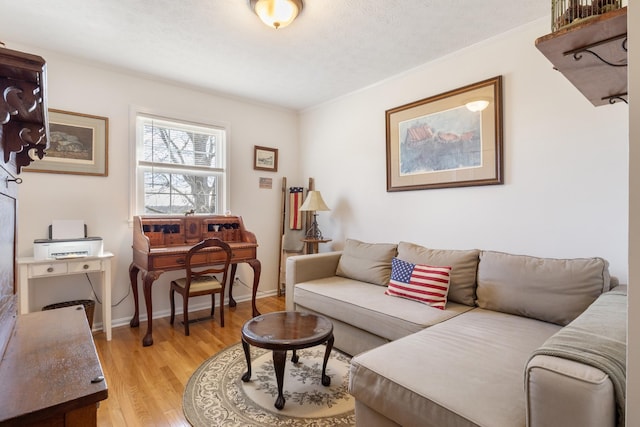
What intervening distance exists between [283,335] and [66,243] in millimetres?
2073

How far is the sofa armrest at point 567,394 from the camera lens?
0.87 metres

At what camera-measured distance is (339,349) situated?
8.09 feet

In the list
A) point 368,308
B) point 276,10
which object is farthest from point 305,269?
point 276,10

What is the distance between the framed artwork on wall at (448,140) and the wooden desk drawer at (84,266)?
2.72 m

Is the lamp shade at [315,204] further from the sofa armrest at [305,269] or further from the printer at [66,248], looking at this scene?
the printer at [66,248]

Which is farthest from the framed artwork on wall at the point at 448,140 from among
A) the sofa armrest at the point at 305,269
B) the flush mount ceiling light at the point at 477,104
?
the sofa armrest at the point at 305,269

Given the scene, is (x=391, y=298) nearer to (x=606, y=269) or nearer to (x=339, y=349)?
(x=339, y=349)

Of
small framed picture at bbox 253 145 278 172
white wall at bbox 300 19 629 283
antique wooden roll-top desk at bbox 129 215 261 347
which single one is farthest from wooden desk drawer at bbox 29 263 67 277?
white wall at bbox 300 19 629 283

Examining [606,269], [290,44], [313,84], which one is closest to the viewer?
[606,269]

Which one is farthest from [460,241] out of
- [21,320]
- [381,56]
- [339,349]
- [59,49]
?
[59,49]

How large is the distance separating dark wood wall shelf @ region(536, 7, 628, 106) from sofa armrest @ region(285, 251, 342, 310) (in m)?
2.28

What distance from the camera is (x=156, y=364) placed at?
2.30 m

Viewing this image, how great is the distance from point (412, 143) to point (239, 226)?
206 centimetres

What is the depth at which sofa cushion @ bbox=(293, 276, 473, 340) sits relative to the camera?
2006mm
